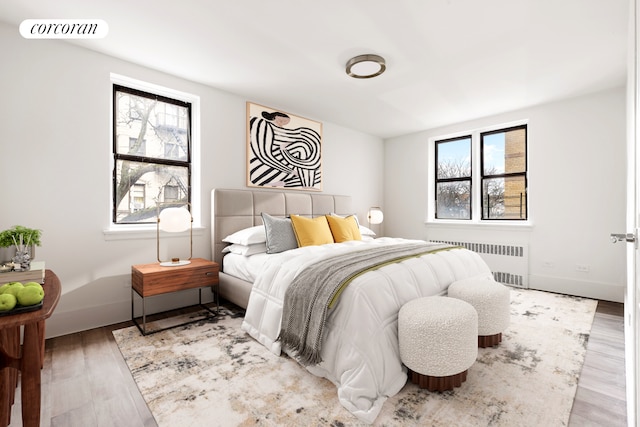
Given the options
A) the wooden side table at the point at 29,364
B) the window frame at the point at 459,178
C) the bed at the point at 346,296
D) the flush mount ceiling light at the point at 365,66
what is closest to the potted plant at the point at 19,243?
the wooden side table at the point at 29,364

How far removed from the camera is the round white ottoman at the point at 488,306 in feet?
7.54

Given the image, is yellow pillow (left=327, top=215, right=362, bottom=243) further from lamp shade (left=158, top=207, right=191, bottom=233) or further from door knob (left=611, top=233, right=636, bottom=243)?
door knob (left=611, top=233, right=636, bottom=243)

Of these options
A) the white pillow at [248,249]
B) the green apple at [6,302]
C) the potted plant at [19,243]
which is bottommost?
the white pillow at [248,249]

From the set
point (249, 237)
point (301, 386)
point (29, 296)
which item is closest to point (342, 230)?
point (249, 237)

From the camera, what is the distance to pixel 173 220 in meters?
2.86

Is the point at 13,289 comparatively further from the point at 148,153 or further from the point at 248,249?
the point at 148,153

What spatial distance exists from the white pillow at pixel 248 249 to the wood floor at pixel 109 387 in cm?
130

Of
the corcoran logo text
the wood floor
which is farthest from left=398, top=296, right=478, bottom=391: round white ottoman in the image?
the corcoran logo text

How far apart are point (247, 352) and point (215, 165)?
2173 mm

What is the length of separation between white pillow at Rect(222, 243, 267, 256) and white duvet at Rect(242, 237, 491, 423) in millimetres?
673

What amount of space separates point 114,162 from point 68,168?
407 millimetres

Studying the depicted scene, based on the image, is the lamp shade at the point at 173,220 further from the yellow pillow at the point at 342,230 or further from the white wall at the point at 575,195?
the white wall at the point at 575,195

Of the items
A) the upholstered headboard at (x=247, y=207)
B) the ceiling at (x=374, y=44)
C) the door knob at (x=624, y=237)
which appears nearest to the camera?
the door knob at (x=624, y=237)

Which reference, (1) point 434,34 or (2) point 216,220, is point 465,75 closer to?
(1) point 434,34
